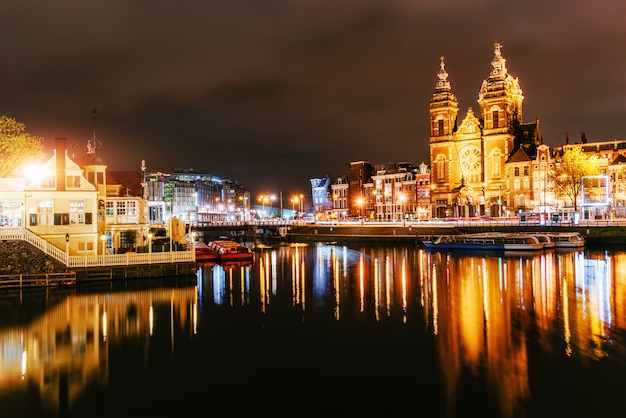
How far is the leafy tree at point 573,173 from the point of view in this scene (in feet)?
288

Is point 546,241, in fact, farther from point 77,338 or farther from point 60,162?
point 77,338

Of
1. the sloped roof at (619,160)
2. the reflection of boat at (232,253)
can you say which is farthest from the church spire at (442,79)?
the reflection of boat at (232,253)

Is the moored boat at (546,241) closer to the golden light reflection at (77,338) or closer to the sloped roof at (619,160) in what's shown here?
the sloped roof at (619,160)

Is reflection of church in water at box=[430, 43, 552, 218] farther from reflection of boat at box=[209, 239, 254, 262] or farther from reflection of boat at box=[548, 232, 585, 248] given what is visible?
reflection of boat at box=[209, 239, 254, 262]

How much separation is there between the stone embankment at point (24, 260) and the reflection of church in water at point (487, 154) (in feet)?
283

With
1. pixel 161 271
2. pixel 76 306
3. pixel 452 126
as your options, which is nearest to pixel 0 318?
pixel 76 306

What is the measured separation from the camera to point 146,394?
57.6ft

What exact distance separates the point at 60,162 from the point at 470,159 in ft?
293

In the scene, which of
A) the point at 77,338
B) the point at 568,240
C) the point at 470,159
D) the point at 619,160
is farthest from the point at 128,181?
the point at 619,160

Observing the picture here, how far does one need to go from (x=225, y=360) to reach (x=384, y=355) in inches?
277

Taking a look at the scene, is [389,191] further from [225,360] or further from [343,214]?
[225,360]

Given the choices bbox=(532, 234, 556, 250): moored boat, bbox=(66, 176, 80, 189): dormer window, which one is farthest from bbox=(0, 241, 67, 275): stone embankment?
bbox=(532, 234, 556, 250): moored boat

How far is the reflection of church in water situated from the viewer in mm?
100625

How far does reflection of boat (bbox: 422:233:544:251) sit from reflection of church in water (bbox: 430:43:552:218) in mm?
34028
